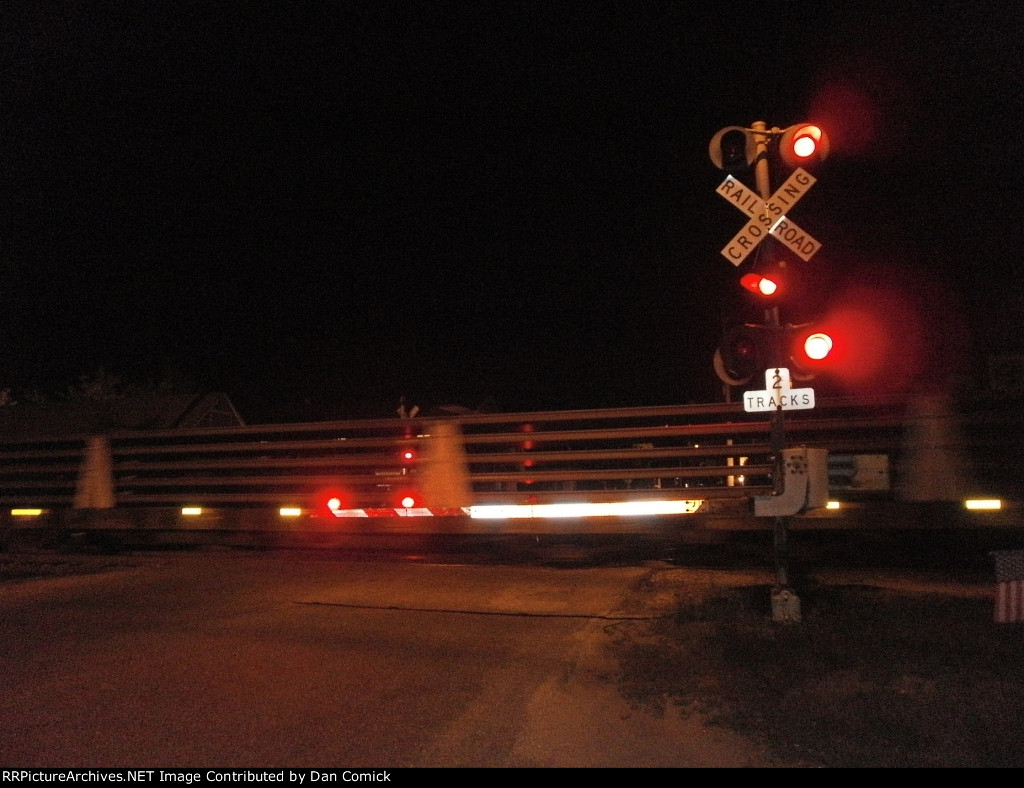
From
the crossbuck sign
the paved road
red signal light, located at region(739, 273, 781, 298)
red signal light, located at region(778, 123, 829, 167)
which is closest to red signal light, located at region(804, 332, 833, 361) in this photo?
Answer: red signal light, located at region(739, 273, 781, 298)

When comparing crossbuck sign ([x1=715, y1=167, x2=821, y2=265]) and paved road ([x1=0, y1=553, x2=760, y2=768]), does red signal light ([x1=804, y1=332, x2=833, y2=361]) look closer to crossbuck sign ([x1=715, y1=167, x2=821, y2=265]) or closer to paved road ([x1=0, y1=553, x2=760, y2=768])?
crossbuck sign ([x1=715, y1=167, x2=821, y2=265])

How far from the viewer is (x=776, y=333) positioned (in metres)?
6.72

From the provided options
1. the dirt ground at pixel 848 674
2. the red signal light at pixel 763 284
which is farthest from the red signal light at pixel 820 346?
the dirt ground at pixel 848 674

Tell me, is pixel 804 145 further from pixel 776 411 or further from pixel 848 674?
pixel 848 674

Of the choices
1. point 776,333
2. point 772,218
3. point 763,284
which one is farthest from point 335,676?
point 772,218

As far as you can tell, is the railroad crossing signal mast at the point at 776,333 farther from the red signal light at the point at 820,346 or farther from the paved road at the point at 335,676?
the paved road at the point at 335,676

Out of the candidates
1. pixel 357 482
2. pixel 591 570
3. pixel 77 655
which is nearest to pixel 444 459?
pixel 357 482

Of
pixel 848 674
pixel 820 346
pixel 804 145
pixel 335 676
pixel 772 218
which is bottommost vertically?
pixel 848 674

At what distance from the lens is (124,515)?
10.8m

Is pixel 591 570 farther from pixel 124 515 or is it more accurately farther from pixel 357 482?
pixel 124 515

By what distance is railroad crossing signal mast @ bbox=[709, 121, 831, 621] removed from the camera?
6621mm

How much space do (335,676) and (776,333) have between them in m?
4.12

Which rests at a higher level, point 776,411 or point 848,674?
point 776,411

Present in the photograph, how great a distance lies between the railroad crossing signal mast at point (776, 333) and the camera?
662 cm
